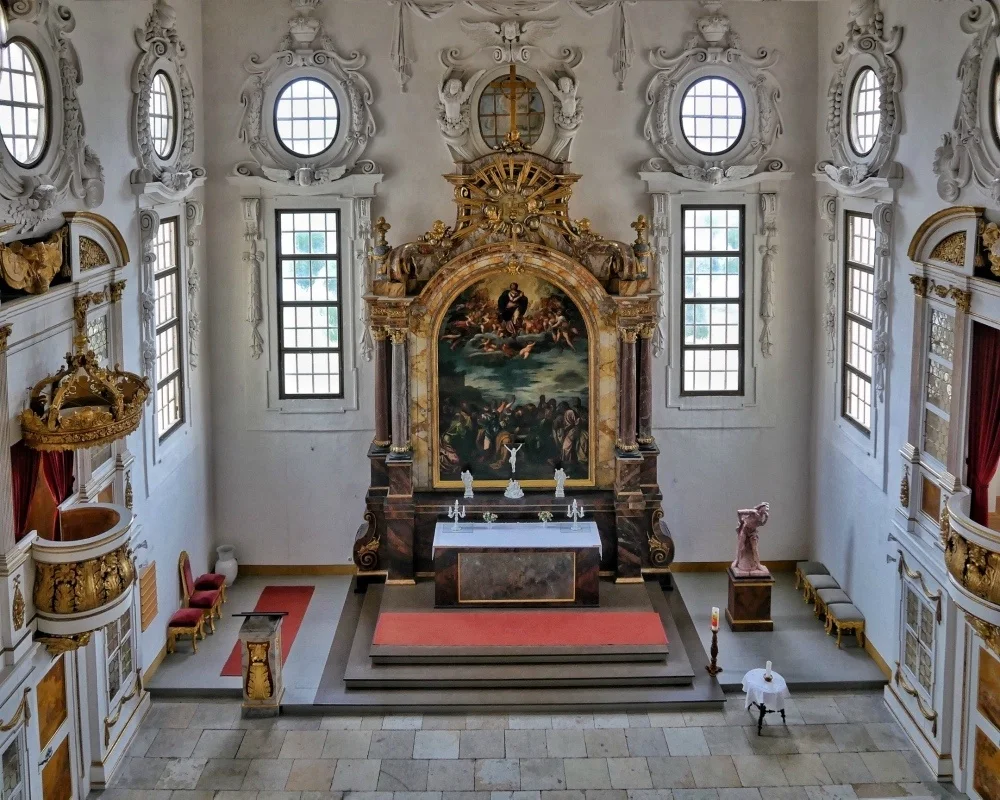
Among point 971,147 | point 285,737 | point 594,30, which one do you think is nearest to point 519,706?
point 285,737

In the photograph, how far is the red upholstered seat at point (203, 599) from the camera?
1894 centimetres

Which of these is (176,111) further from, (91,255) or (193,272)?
(91,255)

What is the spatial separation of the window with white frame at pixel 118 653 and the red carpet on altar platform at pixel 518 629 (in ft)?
10.4

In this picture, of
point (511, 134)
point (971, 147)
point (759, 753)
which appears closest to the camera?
point (971, 147)

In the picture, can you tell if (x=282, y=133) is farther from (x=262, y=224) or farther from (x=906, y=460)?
(x=906, y=460)

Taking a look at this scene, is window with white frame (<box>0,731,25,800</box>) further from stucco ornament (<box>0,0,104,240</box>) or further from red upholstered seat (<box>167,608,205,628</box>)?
red upholstered seat (<box>167,608,205,628</box>)

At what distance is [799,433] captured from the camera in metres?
21.1

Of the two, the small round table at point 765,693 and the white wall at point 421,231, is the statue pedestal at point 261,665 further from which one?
the small round table at point 765,693

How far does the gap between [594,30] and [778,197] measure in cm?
379

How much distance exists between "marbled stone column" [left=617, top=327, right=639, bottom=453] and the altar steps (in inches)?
126

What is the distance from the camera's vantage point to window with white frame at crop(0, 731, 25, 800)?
41.3 feet

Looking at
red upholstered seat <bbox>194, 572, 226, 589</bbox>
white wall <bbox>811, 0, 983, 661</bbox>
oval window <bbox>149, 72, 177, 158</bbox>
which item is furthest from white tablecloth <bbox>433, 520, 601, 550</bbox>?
oval window <bbox>149, 72, 177, 158</bbox>

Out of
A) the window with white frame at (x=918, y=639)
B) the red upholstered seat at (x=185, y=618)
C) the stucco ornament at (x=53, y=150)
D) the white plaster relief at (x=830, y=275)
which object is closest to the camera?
the stucco ornament at (x=53, y=150)

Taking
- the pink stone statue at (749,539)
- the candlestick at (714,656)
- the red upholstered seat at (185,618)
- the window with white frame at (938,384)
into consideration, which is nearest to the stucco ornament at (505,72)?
the pink stone statue at (749,539)
